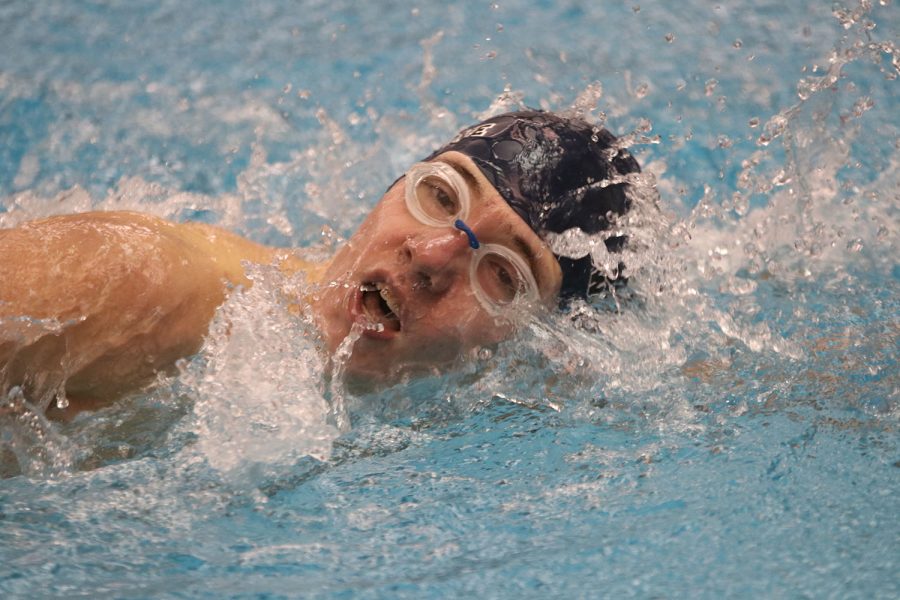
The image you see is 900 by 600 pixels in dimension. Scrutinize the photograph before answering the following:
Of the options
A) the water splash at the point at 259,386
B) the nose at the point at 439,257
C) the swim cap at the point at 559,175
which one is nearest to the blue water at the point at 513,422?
the water splash at the point at 259,386

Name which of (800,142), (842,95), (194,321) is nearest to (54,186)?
(194,321)

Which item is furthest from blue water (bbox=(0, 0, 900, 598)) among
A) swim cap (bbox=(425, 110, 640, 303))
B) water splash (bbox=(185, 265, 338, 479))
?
swim cap (bbox=(425, 110, 640, 303))

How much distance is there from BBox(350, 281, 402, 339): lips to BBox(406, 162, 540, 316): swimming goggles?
15 centimetres

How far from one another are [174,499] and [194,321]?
0.37 m

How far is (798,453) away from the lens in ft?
5.57

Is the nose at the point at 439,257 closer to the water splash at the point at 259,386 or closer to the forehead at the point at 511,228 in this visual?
the forehead at the point at 511,228

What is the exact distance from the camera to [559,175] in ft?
6.32

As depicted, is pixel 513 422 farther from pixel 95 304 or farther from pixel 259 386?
pixel 95 304

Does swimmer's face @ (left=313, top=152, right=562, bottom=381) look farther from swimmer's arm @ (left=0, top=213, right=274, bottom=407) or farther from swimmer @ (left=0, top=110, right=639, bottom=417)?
swimmer's arm @ (left=0, top=213, right=274, bottom=407)

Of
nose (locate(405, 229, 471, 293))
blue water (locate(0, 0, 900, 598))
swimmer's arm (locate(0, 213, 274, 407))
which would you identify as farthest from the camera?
nose (locate(405, 229, 471, 293))

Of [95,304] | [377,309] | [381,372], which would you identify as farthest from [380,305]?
[95,304]

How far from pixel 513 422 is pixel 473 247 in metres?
0.34

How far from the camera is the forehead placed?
184 centimetres

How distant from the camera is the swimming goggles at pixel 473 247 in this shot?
6.02 feet
